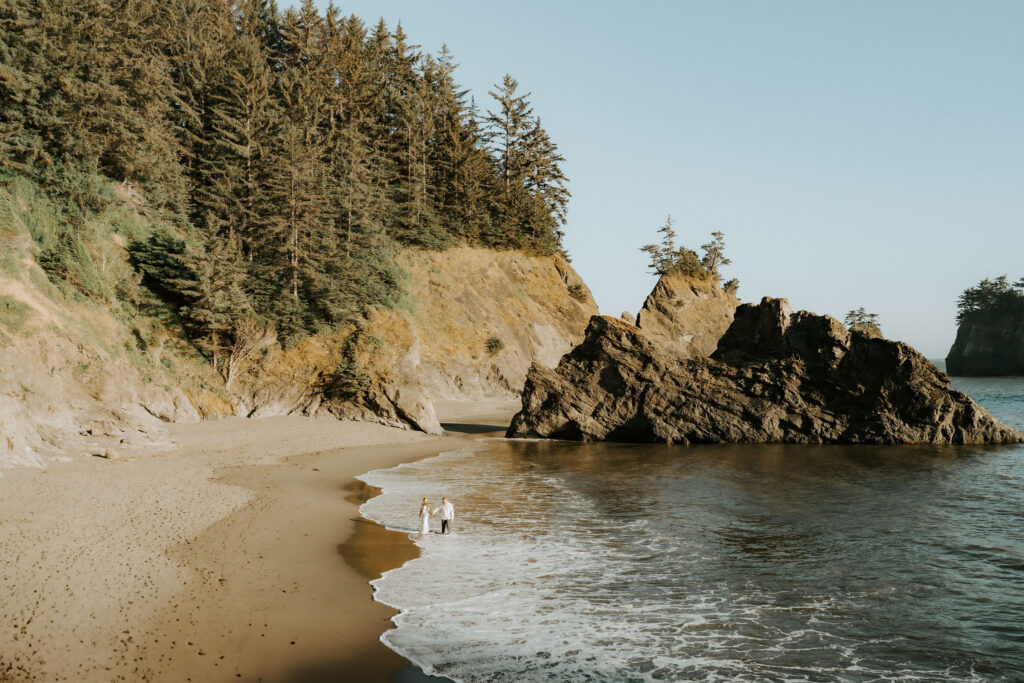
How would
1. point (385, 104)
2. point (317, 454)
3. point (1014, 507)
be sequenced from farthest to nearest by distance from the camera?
point (385, 104) → point (317, 454) → point (1014, 507)

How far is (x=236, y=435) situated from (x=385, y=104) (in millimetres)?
44543

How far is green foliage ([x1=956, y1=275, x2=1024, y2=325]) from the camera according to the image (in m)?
109

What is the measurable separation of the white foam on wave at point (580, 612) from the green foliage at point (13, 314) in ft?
55.2

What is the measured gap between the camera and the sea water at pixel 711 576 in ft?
31.9

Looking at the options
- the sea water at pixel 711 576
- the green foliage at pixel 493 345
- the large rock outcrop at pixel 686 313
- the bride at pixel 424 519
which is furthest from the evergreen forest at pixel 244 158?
the bride at pixel 424 519

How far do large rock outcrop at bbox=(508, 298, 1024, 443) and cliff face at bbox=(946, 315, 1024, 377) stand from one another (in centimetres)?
9411

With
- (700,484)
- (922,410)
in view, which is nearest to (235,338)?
(700,484)

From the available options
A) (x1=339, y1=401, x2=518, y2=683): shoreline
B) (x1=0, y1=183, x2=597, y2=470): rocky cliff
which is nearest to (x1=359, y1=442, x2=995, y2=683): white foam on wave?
(x1=339, y1=401, x2=518, y2=683): shoreline

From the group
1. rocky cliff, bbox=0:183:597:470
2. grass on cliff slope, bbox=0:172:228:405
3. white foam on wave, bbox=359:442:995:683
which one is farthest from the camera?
grass on cliff slope, bbox=0:172:228:405

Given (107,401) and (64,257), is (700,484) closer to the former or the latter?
(107,401)

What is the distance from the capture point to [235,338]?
34.6 m

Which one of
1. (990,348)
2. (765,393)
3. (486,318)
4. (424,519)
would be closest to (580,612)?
(424,519)

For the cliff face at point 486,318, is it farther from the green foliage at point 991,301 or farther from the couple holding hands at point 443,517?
the green foliage at point 991,301

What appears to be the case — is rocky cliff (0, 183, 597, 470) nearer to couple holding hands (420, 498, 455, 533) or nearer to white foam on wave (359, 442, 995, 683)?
couple holding hands (420, 498, 455, 533)
